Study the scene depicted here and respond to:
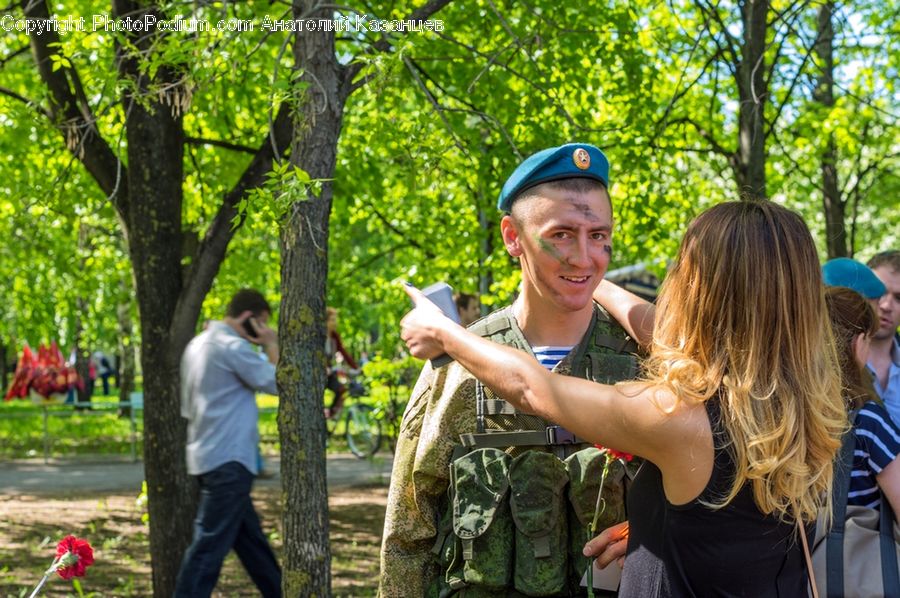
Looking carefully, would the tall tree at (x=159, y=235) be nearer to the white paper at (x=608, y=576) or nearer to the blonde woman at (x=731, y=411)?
the white paper at (x=608, y=576)

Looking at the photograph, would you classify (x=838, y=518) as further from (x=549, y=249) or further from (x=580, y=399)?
(x=549, y=249)

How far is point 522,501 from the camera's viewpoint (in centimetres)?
271

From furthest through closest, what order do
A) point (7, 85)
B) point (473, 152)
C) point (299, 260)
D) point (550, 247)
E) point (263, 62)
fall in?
point (7, 85) < point (263, 62) < point (473, 152) < point (299, 260) < point (550, 247)

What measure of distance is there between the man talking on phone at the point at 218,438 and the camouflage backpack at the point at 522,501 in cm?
366

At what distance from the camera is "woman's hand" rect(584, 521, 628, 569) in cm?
254

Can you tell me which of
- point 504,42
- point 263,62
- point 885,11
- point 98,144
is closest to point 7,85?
point 263,62

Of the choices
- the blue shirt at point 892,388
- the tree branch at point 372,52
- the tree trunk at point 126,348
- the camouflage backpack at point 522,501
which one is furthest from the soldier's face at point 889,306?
the tree trunk at point 126,348

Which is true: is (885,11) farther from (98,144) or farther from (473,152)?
(98,144)

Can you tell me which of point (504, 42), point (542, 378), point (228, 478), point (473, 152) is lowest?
point (228, 478)

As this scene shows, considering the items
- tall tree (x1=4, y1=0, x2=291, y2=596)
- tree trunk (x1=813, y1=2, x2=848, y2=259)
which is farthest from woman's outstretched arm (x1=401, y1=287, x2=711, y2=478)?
tree trunk (x1=813, y1=2, x2=848, y2=259)

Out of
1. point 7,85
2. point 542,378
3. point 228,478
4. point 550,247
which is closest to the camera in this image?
point 542,378

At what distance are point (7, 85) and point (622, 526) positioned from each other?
929 cm

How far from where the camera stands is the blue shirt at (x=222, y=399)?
6.46 m

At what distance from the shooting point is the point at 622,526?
2576mm
